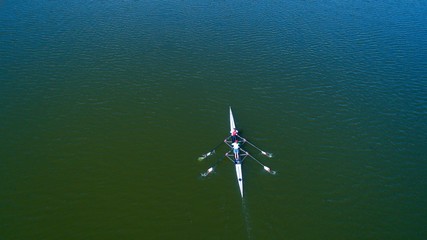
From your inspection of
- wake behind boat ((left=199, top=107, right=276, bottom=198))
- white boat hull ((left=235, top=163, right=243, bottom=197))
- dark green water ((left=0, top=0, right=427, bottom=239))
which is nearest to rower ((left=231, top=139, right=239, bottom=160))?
wake behind boat ((left=199, top=107, right=276, bottom=198))

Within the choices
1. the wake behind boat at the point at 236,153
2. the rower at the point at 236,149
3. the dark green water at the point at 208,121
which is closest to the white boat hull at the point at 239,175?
the wake behind boat at the point at 236,153

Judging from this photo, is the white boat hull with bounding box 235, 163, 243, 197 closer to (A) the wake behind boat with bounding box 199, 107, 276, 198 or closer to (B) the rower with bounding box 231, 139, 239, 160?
(A) the wake behind boat with bounding box 199, 107, 276, 198

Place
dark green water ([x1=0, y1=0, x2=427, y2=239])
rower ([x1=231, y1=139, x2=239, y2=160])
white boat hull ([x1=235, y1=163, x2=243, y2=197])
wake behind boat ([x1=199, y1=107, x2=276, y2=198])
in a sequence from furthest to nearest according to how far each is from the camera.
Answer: rower ([x1=231, y1=139, x2=239, y2=160])
wake behind boat ([x1=199, y1=107, x2=276, y2=198])
white boat hull ([x1=235, y1=163, x2=243, y2=197])
dark green water ([x1=0, y1=0, x2=427, y2=239])

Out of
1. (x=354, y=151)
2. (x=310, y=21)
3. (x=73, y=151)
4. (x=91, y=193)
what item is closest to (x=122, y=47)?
(x=73, y=151)

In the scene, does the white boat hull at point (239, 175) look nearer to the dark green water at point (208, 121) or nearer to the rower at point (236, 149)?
the dark green water at point (208, 121)

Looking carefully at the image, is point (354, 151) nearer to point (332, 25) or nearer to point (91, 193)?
point (91, 193)

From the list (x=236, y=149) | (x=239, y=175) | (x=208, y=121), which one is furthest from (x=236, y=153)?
(x=208, y=121)

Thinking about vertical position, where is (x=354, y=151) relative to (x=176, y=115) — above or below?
below

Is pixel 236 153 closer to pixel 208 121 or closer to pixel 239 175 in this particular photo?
pixel 239 175

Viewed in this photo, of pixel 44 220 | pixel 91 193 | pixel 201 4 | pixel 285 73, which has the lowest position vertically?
pixel 44 220
